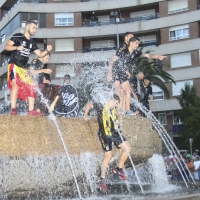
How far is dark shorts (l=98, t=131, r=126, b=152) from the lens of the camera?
6637 millimetres

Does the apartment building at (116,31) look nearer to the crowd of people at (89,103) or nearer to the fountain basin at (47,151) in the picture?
the crowd of people at (89,103)

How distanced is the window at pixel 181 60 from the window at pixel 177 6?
4.50 meters

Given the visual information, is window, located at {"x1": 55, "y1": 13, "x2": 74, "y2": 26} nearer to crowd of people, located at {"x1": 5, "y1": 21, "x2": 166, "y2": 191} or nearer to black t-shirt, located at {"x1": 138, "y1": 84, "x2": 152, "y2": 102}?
black t-shirt, located at {"x1": 138, "y1": 84, "x2": 152, "y2": 102}

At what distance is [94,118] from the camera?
7.30 meters

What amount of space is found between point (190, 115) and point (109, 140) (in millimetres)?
26015

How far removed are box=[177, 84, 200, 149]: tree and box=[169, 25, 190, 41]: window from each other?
6.94 meters

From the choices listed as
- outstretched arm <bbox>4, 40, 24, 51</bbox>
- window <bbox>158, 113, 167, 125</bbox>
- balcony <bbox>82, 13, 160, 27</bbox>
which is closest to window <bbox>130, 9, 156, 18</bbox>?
balcony <bbox>82, 13, 160, 27</bbox>

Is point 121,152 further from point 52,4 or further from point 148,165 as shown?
point 52,4

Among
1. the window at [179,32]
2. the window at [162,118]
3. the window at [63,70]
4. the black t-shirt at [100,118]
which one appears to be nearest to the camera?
the black t-shirt at [100,118]

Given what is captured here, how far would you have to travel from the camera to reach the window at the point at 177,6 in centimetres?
3759

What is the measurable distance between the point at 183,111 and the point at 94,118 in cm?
2616

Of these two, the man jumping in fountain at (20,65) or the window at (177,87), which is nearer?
the man jumping in fountain at (20,65)

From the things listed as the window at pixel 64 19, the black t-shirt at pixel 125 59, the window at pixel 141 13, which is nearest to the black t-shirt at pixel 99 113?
the black t-shirt at pixel 125 59

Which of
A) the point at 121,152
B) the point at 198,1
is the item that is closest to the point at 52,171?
the point at 121,152
